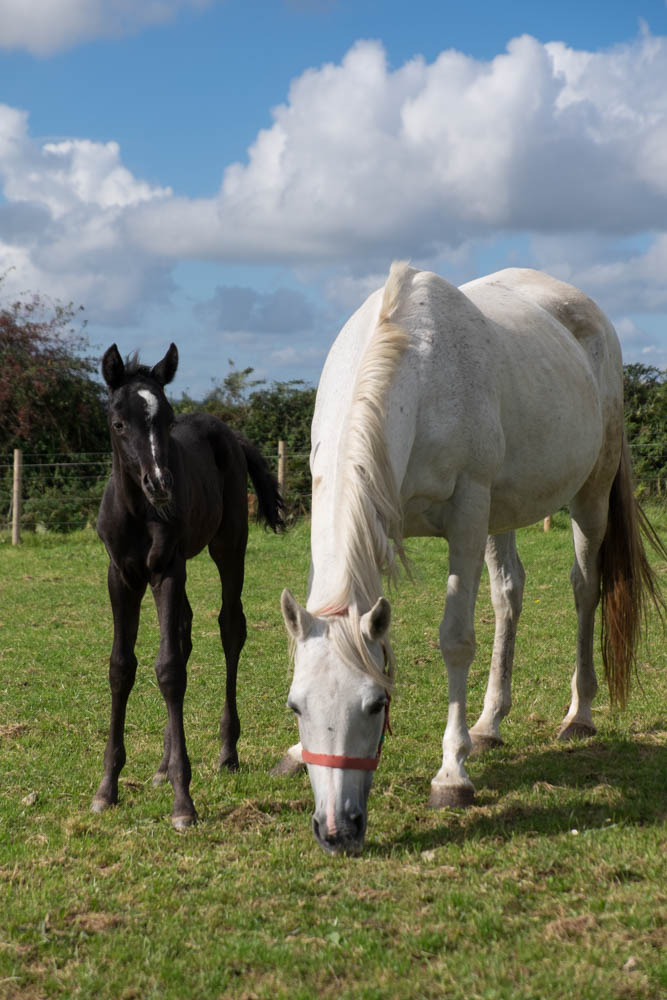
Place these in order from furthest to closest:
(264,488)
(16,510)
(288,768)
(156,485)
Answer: (16,510)
(264,488)
(288,768)
(156,485)

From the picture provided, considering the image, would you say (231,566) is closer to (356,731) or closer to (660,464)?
(356,731)

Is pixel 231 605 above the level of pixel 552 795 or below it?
above

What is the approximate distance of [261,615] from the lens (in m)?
9.31

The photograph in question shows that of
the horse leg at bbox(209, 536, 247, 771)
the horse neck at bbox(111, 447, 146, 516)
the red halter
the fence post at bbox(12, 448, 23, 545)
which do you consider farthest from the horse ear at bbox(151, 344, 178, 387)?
the fence post at bbox(12, 448, 23, 545)

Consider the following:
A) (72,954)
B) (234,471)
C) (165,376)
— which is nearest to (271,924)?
(72,954)

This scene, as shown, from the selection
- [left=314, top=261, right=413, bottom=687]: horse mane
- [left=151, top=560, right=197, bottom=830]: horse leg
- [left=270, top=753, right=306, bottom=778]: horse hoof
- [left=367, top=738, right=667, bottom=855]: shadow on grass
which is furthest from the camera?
[left=270, top=753, right=306, bottom=778]: horse hoof

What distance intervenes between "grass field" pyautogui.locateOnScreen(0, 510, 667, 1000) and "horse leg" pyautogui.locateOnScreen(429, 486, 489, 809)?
0.79ft

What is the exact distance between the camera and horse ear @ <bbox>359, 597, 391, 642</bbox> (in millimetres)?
3295

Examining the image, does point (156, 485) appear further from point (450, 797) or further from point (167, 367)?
point (450, 797)

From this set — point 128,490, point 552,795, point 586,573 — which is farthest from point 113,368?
point 586,573

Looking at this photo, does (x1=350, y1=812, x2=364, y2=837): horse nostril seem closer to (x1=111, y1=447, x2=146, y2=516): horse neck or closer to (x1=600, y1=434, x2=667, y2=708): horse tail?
(x1=111, y1=447, x2=146, y2=516): horse neck

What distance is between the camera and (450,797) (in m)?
4.08

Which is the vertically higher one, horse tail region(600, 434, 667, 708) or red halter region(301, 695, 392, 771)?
horse tail region(600, 434, 667, 708)

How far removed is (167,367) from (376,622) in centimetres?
171
